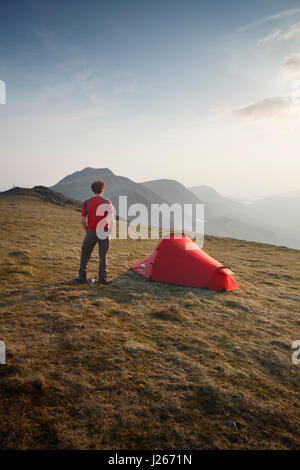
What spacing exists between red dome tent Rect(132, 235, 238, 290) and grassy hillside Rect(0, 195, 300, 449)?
0.51 meters

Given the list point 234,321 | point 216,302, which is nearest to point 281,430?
point 234,321

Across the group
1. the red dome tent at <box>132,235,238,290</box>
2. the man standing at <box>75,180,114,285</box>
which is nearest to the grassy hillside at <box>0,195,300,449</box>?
the red dome tent at <box>132,235,238,290</box>

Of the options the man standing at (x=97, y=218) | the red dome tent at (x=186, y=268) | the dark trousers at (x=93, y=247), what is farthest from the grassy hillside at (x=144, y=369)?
the man standing at (x=97, y=218)

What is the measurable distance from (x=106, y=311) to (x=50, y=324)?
149 cm

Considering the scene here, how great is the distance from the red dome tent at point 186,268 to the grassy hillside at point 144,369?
1.67 ft

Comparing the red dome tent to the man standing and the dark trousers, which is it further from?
the man standing

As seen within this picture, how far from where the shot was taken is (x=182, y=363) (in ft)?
15.5

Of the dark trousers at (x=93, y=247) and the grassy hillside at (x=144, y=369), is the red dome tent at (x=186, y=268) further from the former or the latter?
the dark trousers at (x=93, y=247)

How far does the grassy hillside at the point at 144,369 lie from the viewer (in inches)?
130

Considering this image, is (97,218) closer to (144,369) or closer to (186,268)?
(186,268)

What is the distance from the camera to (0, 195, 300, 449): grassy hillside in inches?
130
